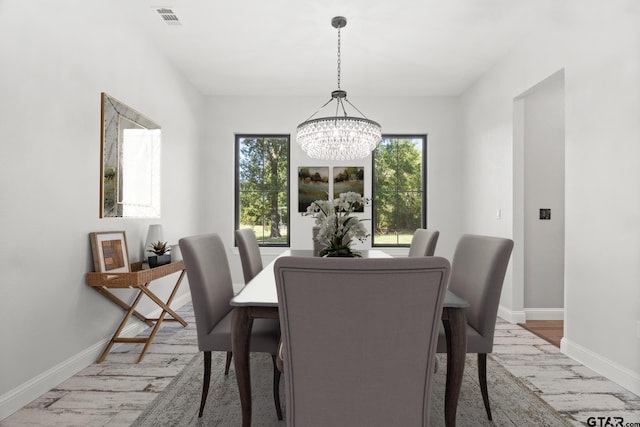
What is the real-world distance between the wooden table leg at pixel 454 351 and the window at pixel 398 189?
3458 mm

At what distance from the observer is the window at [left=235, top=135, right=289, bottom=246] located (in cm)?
502

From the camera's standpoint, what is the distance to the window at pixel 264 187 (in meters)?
5.02

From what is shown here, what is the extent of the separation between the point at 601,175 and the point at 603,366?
4.22 feet

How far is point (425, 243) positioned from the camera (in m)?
2.68

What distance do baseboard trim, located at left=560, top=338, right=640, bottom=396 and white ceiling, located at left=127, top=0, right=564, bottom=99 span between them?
259 centimetres

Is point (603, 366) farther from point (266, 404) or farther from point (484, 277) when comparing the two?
point (266, 404)

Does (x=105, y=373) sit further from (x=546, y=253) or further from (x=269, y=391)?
(x=546, y=253)

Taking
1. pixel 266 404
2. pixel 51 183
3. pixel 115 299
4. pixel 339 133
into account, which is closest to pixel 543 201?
pixel 339 133

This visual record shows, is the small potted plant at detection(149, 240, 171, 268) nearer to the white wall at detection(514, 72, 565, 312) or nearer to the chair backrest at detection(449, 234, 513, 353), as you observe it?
the chair backrest at detection(449, 234, 513, 353)

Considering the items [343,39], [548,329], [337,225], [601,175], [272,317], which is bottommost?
[548,329]

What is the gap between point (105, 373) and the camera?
7.88 feet

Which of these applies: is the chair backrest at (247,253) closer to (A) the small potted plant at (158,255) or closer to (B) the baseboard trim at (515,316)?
(A) the small potted plant at (158,255)

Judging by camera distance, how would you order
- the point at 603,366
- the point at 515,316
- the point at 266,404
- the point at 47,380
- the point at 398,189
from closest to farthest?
the point at 266,404, the point at 47,380, the point at 603,366, the point at 515,316, the point at 398,189

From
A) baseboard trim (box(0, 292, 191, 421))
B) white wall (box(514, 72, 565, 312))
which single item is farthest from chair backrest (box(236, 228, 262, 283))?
white wall (box(514, 72, 565, 312))
